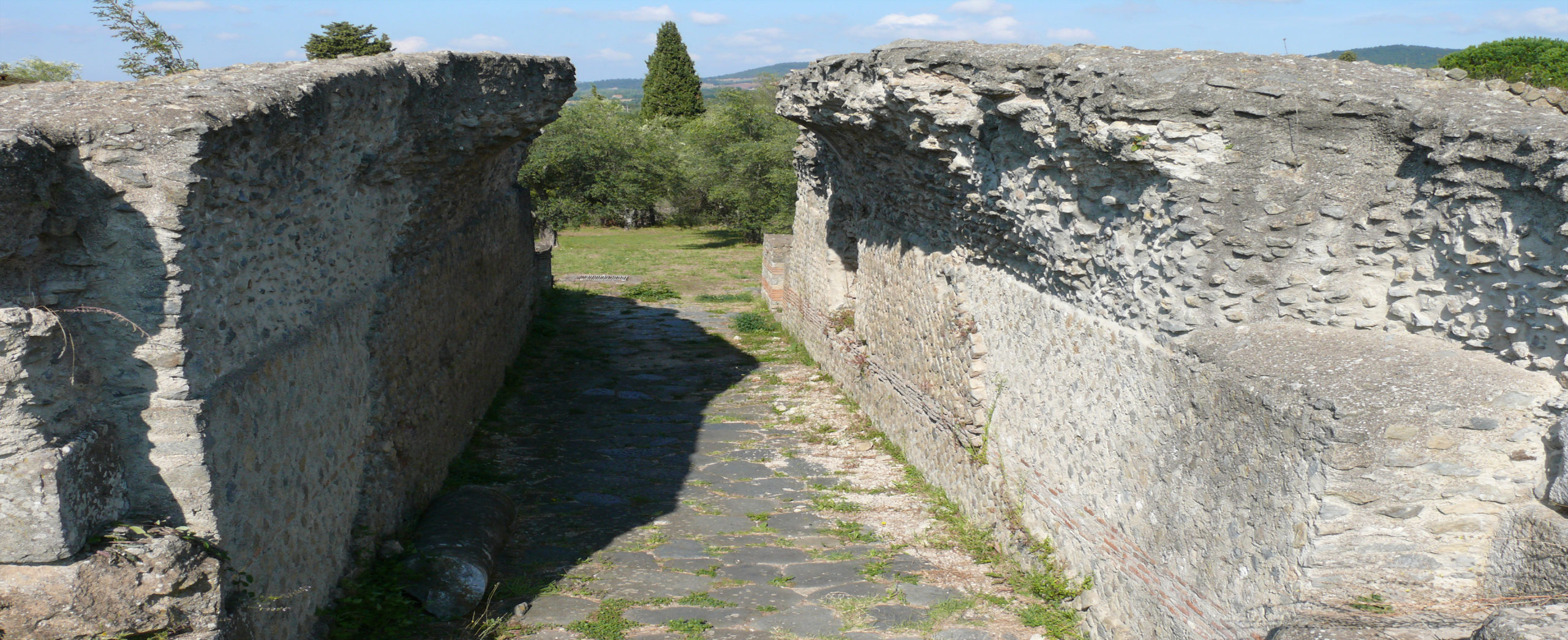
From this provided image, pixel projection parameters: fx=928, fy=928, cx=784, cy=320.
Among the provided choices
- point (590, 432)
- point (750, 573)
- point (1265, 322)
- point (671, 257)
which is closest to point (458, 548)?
point (750, 573)

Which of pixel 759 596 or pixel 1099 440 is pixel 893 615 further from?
pixel 1099 440

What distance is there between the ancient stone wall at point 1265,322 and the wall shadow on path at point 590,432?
9.63 ft

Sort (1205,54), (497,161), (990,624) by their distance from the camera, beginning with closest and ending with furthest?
(1205,54) → (990,624) → (497,161)

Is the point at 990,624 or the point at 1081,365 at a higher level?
the point at 1081,365

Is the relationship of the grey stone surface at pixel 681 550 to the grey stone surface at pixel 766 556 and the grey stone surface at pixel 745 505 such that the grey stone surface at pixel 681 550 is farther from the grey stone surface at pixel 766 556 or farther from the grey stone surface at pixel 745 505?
the grey stone surface at pixel 745 505

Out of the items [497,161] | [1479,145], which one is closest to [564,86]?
[497,161]

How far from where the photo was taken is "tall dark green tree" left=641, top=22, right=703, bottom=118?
123 feet

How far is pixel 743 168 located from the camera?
22.6m

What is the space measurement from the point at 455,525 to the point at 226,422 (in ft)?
7.36

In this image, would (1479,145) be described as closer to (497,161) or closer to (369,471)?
(369,471)

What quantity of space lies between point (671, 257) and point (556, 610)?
1668cm

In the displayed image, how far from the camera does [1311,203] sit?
379 centimetres

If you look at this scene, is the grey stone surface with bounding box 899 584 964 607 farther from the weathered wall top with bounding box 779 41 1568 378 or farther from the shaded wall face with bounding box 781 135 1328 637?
the weathered wall top with bounding box 779 41 1568 378

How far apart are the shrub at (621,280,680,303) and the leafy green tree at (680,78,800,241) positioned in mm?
5237
